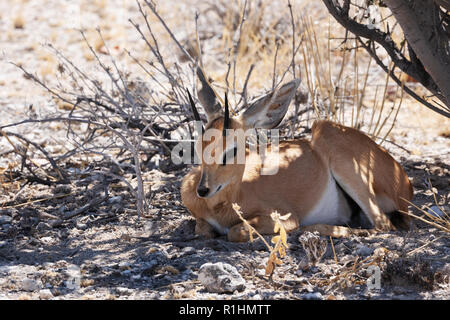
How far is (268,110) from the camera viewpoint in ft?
20.8

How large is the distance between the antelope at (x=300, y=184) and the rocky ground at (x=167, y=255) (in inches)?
9.9

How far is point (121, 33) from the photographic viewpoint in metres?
14.1

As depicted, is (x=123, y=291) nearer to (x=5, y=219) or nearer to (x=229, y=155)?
(x=229, y=155)

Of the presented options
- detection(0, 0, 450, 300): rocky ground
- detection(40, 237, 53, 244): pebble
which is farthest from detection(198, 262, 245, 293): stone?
detection(40, 237, 53, 244): pebble

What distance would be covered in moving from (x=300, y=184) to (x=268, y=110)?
0.84m

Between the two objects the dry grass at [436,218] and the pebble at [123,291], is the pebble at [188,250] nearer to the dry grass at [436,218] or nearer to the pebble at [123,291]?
the pebble at [123,291]

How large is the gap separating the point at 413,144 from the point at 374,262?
178 inches

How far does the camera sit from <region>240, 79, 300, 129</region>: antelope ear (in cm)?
625

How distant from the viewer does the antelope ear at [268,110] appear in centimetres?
625

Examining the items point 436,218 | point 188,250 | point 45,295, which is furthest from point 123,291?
point 436,218

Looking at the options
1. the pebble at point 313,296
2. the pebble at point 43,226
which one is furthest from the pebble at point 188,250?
the pebble at point 43,226

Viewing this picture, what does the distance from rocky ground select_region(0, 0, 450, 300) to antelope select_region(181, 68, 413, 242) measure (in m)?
0.25

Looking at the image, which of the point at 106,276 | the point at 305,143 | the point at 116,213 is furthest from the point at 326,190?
the point at 106,276

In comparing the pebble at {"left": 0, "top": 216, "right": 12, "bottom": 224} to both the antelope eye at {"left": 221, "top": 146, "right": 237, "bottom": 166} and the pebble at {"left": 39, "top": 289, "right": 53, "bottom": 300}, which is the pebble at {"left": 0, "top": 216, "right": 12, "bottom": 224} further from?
the antelope eye at {"left": 221, "top": 146, "right": 237, "bottom": 166}
